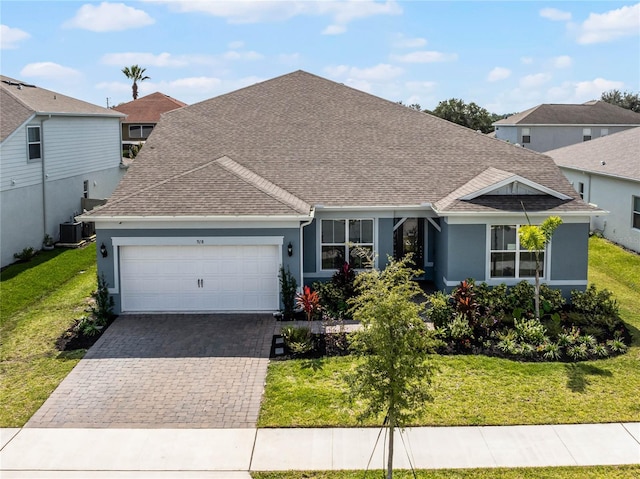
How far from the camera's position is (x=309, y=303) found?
16.0 metres

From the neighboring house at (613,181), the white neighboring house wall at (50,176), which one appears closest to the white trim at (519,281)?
the neighboring house at (613,181)

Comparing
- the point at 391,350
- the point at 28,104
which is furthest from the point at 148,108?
the point at 391,350

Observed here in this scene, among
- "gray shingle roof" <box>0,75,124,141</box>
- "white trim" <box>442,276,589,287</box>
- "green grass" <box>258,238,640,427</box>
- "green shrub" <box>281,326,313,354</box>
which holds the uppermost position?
"gray shingle roof" <box>0,75,124,141</box>

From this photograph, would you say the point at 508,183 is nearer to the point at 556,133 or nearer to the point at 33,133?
the point at 33,133

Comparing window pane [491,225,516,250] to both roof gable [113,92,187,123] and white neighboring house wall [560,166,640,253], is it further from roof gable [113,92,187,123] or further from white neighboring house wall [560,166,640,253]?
roof gable [113,92,187,123]

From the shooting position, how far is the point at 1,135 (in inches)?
846

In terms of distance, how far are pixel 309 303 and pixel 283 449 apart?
620 centimetres

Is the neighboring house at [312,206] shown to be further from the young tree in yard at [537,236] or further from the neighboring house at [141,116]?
the neighboring house at [141,116]

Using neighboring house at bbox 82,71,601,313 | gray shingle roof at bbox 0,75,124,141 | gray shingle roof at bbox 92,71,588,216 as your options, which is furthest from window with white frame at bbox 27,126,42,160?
neighboring house at bbox 82,71,601,313

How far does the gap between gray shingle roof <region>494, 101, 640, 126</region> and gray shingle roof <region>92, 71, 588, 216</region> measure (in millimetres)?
36070

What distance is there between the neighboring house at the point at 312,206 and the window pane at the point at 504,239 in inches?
1.4

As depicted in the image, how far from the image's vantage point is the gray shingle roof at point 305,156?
55.9 feet

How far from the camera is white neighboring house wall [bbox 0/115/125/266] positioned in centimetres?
2198

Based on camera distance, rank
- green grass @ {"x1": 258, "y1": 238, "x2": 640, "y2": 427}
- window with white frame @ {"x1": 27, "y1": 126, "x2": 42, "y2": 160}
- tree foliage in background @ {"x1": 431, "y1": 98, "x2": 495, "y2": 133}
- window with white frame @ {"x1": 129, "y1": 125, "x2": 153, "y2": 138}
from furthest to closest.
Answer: tree foliage in background @ {"x1": 431, "y1": 98, "x2": 495, "y2": 133} → window with white frame @ {"x1": 129, "y1": 125, "x2": 153, "y2": 138} → window with white frame @ {"x1": 27, "y1": 126, "x2": 42, "y2": 160} → green grass @ {"x1": 258, "y1": 238, "x2": 640, "y2": 427}
